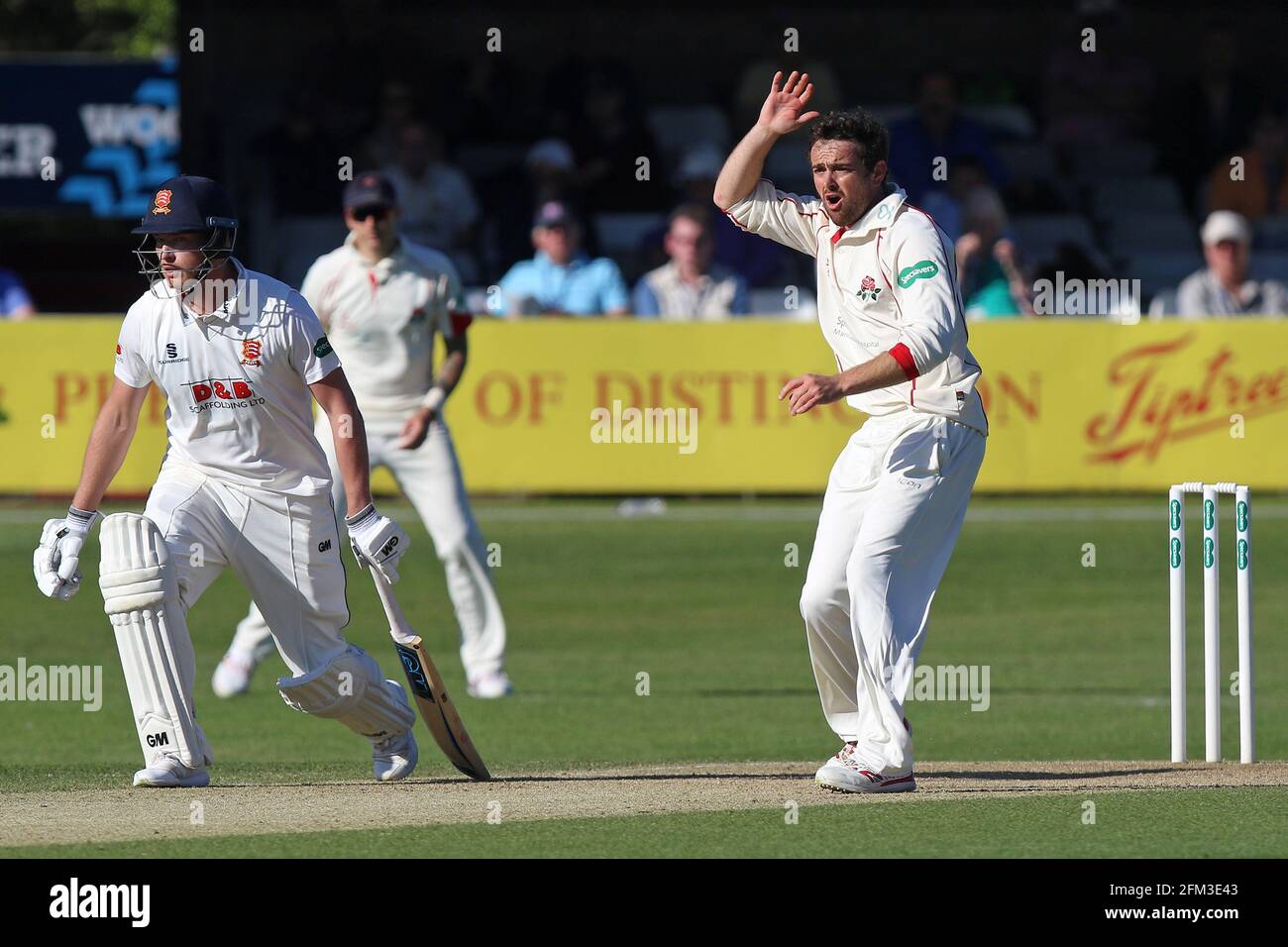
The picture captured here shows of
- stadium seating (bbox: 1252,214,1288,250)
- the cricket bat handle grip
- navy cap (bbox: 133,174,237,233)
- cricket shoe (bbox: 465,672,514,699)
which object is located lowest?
cricket shoe (bbox: 465,672,514,699)

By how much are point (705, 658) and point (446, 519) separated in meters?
2.30

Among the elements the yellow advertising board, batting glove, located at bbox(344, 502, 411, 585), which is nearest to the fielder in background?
batting glove, located at bbox(344, 502, 411, 585)

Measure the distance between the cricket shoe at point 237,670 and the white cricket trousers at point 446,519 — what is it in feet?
0.11

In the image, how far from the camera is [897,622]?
25.2ft

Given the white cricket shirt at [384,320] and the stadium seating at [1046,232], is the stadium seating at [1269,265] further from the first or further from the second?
the white cricket shirt at [384,320]

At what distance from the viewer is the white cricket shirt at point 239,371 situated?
776 cm

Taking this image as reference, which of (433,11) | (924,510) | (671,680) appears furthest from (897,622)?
(433,11)

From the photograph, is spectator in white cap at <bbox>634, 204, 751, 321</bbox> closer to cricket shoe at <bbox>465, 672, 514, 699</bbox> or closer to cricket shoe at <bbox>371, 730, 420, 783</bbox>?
cricket shoe at <bbox>465, 672, 514, 699</bbox>

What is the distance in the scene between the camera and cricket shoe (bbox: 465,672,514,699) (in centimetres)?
1165

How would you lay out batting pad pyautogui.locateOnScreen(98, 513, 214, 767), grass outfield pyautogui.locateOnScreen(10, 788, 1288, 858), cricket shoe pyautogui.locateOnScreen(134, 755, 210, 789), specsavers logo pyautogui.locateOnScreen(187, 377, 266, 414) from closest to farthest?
1. grass outfield pyautogui.locateOnScreen(10, 788, 1288, 858)
2. batting pad pyautogui.locateOnScreen(98, 513, 214, 767)
3. cricket shoe pyautogui.locateOnScreen(134, 755, 210, 789)
4. specsavers logo pyautogui.locateOnScreen(187, 377, 266, 414)

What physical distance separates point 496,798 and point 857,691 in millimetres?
1311

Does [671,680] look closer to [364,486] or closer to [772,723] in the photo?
[772,723]

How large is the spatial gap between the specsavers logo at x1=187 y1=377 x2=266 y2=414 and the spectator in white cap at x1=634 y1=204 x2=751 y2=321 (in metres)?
10.5

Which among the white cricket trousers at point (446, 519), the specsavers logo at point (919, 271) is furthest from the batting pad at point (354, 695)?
the white cricket trousers at point (446, 519)
